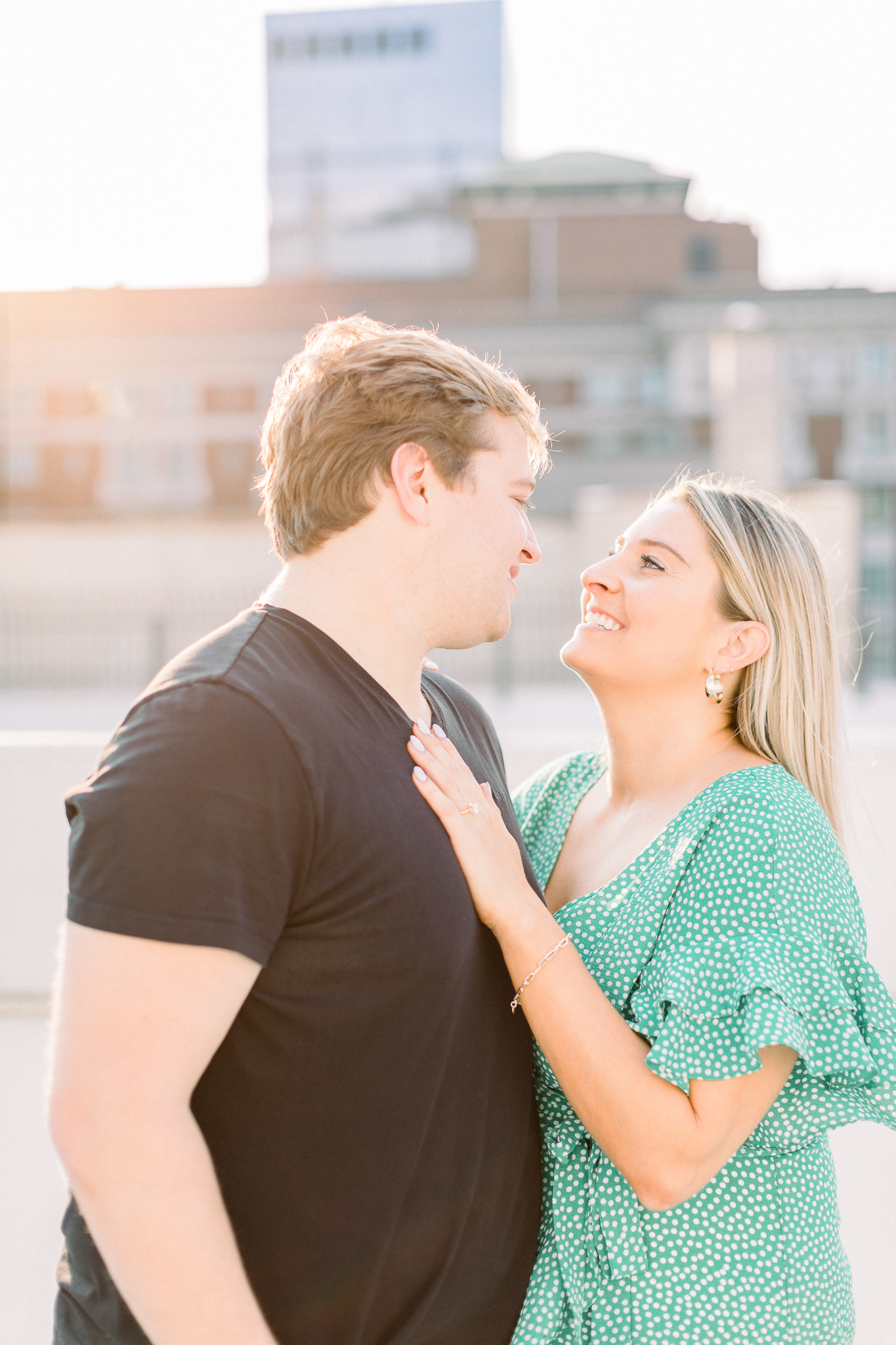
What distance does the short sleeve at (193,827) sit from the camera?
122cm

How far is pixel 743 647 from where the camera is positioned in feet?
7.32

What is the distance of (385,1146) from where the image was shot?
1.47m

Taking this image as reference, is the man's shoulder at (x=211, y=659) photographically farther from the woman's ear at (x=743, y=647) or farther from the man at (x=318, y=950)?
the woman's ear at (x=743, y=647)

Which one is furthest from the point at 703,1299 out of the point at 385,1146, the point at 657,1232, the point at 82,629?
the point at 82,629

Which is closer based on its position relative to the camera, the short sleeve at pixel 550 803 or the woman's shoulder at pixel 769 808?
the woman's shoulder at pixel 769 808

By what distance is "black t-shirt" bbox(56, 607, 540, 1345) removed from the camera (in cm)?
125

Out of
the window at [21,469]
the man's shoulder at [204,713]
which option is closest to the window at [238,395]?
the window at [21,469]

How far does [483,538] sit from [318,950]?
708mm

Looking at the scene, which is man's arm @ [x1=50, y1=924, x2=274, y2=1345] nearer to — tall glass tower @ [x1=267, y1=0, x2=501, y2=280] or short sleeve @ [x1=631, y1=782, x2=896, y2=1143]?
short sleeve @ [x1=631, y1=782, x2=896, y2=1143]

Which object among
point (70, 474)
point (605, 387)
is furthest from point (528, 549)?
point (70, 474)

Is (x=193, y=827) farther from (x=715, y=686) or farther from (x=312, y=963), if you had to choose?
(x=715, y=686)

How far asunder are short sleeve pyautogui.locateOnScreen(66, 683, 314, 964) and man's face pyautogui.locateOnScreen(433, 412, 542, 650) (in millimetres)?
494

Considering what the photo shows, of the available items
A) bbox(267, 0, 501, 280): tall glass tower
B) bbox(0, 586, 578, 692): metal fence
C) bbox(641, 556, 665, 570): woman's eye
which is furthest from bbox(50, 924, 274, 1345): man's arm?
bbox(267, 0, 501, 280): tall glass tower

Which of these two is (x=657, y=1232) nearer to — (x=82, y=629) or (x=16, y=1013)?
(x=16, y=1013)
